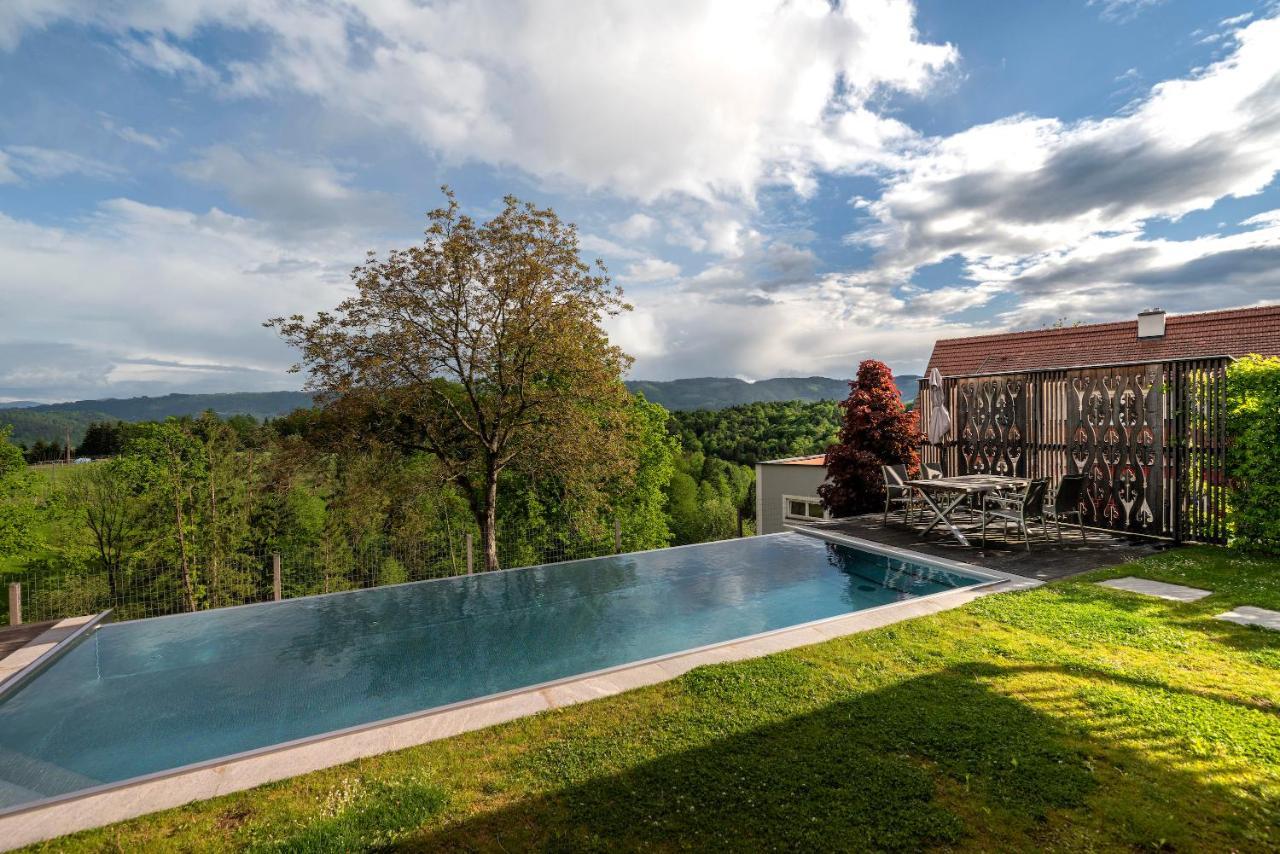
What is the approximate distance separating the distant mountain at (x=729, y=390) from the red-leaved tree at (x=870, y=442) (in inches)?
1888

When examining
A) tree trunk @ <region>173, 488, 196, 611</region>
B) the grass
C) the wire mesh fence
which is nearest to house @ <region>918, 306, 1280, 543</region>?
the grass

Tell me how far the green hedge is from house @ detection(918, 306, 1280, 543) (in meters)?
0.19

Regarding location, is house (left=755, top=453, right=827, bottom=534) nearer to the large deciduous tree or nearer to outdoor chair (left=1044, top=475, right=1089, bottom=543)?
the large deciduous tree

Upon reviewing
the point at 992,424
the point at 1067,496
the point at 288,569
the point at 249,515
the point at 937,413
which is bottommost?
the point at 288,569

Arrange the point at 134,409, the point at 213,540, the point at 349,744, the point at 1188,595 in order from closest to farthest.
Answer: the point at 349,744 < the point at 1188,595 < the point at 213,540 < the point at 134,409

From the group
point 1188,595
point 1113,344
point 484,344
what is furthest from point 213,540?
point 1113,344

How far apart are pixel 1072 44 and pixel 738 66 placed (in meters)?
5.94

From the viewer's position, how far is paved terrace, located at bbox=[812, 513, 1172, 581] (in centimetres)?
718

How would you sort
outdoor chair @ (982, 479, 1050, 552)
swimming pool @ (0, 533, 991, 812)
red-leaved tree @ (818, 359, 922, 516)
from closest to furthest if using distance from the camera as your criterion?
swimming pool @ (0, 533, 991, 812) → outdoor chair @ (982, 479, 1050, 552) → red-leaved tree @ (818, 359, 922, 516)

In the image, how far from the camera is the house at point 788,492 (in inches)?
Answer: 814

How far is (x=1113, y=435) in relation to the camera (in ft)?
29.8

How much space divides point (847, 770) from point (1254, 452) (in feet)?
27.7

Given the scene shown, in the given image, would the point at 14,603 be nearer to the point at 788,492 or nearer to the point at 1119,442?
the point at 1119,442

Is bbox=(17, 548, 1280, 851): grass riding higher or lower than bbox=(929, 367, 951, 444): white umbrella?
lower
